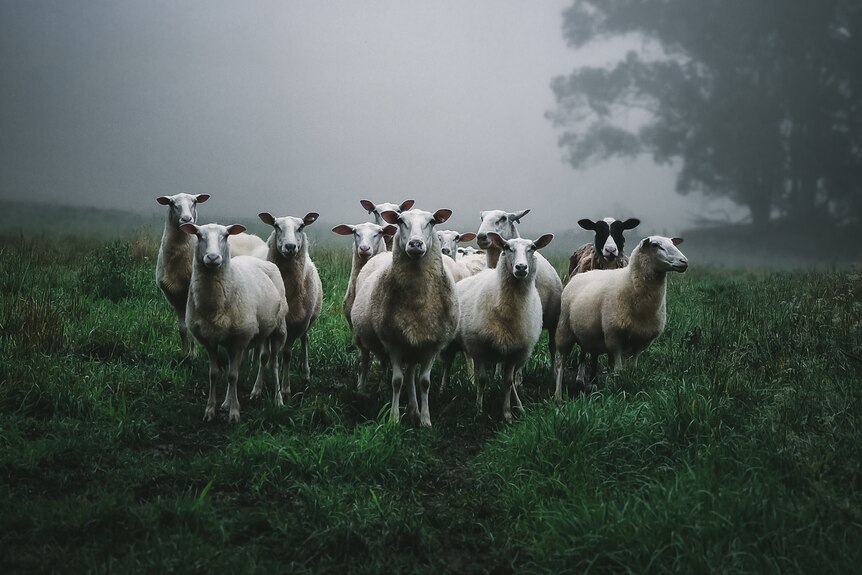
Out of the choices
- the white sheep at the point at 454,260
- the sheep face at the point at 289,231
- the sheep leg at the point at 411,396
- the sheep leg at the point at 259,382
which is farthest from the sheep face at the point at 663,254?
the sheep leg at the point at 259,382

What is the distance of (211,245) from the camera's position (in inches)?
225

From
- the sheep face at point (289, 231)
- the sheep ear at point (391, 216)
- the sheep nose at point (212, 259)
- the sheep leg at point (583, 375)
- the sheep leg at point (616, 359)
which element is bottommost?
the sheep leg at point (583, 375)

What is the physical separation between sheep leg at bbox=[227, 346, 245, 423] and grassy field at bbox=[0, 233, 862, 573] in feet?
0.48

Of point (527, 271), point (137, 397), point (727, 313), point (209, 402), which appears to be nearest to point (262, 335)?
point (209, 402)

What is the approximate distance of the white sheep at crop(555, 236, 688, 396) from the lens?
6504mm

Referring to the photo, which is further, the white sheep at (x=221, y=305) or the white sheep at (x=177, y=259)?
the white sheep at (x=177, y=259)

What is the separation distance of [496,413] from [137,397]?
133 inches

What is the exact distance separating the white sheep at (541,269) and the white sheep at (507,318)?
0.89m

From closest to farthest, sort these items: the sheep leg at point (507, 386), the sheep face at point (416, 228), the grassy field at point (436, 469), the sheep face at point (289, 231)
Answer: the grassy field at point (436, 469) < the sheep face at point (416, 228) < the sheep leg at point (507, 386) < the sheep face at point (289, 231)

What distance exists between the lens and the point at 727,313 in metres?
8.86

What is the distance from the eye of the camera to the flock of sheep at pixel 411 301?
580 cm

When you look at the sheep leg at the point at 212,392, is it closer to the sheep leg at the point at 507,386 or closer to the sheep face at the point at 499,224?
the sheep leg at the point at 507,386

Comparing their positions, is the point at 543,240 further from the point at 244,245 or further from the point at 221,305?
the point at 244,245

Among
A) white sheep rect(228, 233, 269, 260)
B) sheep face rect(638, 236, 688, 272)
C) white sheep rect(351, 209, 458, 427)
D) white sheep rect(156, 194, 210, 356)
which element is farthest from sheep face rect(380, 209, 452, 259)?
white sheep rect(228, 233, 269, 260)
